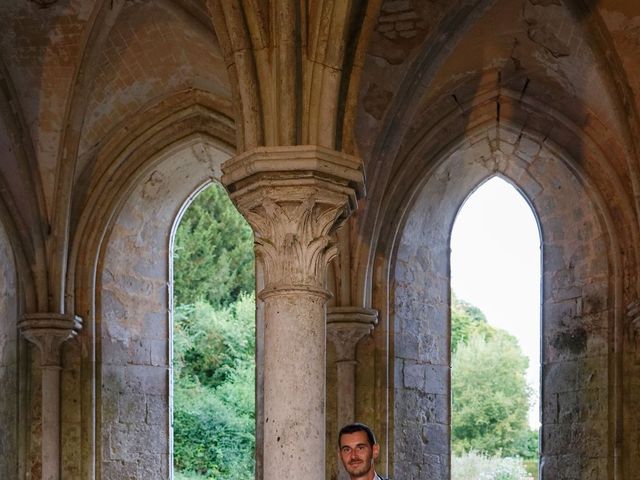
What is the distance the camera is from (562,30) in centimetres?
1380

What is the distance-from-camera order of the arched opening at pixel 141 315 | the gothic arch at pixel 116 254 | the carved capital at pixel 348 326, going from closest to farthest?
the carved capital at pixel 348 326 → the gothic arch at pixel 116 254 → the arched opening at pixel 141 315

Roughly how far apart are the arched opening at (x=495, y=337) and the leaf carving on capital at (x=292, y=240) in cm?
2056

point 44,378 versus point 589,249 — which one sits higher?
point 589,249

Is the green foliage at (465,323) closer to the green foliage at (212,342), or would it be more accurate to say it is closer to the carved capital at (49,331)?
the green foliage at (212,342)

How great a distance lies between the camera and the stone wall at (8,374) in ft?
50.3

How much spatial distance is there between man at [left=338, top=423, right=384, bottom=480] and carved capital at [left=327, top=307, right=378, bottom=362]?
8013 millimetres

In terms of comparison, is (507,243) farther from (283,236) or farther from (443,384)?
(283,236)

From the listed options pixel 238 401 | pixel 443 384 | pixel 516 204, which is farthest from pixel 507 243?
pixel 443 384

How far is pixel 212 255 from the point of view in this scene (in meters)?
30.0

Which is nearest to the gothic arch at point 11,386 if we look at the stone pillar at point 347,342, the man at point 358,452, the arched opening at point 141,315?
the arched opening at point 141,315

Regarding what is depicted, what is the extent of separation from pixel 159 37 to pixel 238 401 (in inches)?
584

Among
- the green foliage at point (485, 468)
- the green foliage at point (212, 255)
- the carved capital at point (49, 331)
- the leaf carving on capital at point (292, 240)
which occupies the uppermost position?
the green foliage at point (212, 255)

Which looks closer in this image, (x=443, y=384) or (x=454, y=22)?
(x=454, y=22)

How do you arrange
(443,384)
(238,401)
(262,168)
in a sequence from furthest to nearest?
(238,401), (443,384), (262,168)
